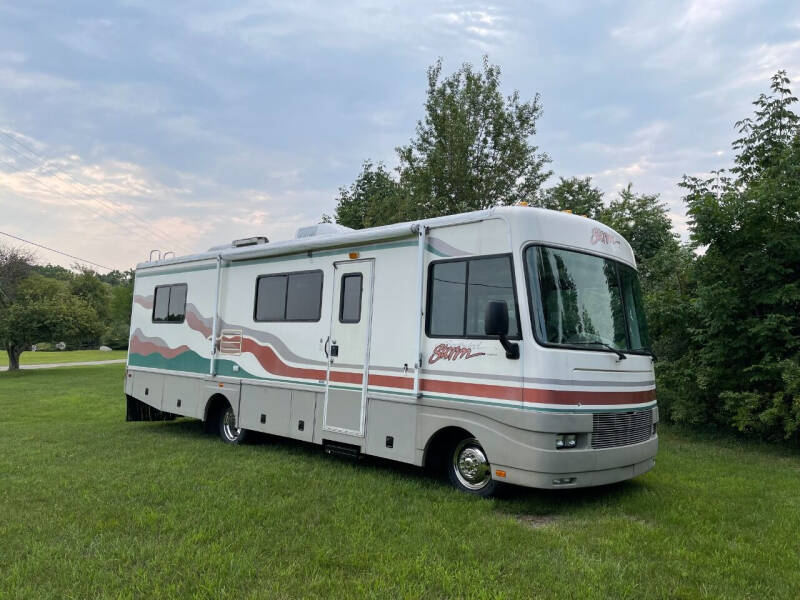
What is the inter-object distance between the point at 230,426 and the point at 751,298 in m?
Result: 8.46

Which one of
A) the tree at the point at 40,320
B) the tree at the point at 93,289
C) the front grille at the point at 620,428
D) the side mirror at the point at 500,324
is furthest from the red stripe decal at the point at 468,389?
the tree at the point at 93,289

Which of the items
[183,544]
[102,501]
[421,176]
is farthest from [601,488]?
[421,176]

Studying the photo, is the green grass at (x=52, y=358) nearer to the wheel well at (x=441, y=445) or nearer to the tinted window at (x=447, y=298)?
the wheel well at (x=441, y=445)

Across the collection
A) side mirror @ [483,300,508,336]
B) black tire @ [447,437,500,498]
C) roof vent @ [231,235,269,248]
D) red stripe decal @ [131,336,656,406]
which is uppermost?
roof vent @ [231,235,269,248]

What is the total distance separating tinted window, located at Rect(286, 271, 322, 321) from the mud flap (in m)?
4.42

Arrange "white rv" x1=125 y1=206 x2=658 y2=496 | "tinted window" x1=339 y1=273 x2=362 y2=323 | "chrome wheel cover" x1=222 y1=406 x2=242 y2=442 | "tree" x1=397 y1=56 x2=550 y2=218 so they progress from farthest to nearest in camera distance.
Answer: "tree" x1=397 y1=56 x2=550 y2=218 → "chrome wheel cover" x1=222 y1=406 x2=242 y2=442 → "tinted window" x1=339 y1=273 x2=362 y2=323 → "white rv" x1=125 y1=206 x2=658 y2=496

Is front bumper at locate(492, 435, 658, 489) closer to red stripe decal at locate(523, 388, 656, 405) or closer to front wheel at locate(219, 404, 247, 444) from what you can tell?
red stripe decal at locate(523, 388, 656, 405)

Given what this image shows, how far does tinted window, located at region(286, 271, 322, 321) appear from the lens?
26.7ft

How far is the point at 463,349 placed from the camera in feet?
20.8

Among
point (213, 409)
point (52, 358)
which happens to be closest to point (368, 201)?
point (213, 409)

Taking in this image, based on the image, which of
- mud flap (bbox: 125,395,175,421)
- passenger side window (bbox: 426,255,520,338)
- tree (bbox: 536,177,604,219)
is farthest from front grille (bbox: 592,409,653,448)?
tree (bbox: 536,177,604,219)

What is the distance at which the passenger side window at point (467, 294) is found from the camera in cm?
610

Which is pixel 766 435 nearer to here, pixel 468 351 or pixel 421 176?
pixel 468 351

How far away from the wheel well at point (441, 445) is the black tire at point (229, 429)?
11.4 ft
